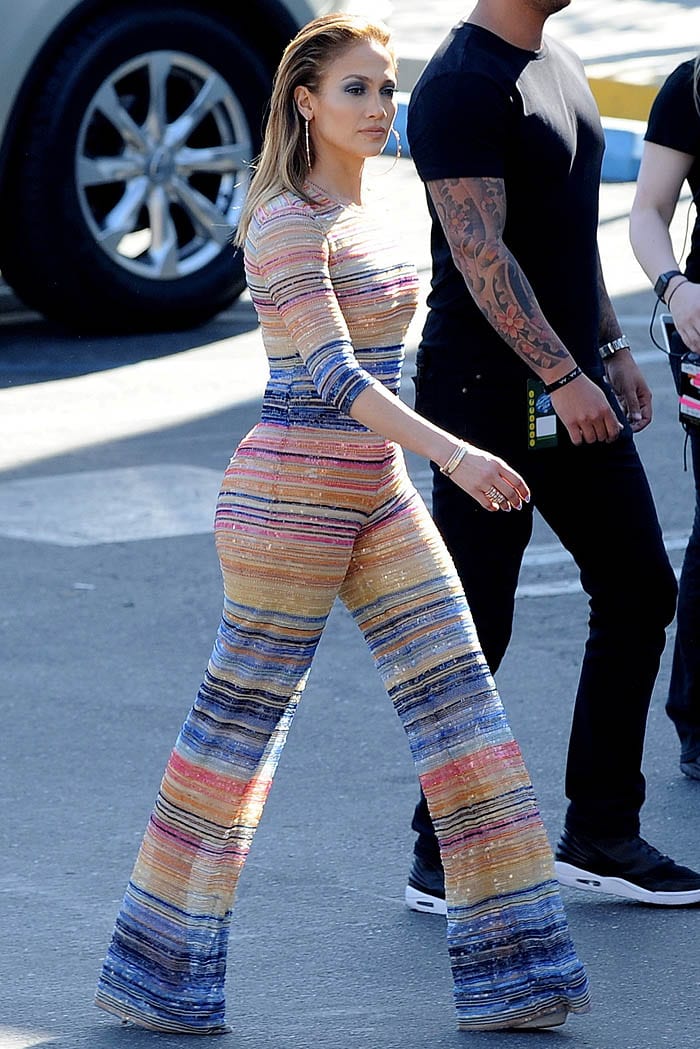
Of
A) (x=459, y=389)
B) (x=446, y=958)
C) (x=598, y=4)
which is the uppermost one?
(x=598, y=4)

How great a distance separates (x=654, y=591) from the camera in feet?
13.6

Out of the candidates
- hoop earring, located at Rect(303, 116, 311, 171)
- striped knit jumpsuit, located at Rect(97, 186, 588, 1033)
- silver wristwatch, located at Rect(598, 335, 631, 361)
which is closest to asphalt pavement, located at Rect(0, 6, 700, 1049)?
striped knit jumpsuit, located at Rect(97, 186, 588, 1033)

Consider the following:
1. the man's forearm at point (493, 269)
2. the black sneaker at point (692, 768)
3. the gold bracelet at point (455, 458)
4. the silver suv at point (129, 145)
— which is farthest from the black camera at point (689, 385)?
the silver suv at point (129, 145)

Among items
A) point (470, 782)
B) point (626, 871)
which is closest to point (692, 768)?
point (626, 871)

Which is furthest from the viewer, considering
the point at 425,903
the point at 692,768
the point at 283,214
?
the point at 692,768

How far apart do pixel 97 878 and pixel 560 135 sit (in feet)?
5.76

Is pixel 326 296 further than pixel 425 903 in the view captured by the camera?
No

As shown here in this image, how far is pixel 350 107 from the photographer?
140 inches

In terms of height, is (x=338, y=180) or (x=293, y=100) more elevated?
(x=293, y=100)

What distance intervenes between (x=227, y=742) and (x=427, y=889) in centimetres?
76

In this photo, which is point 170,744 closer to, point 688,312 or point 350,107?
point 688,312

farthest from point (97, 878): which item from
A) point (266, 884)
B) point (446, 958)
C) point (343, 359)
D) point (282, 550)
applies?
point (343, 359)

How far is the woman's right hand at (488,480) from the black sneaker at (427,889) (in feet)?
3.48

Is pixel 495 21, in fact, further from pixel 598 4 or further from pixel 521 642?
pixel 598 4
